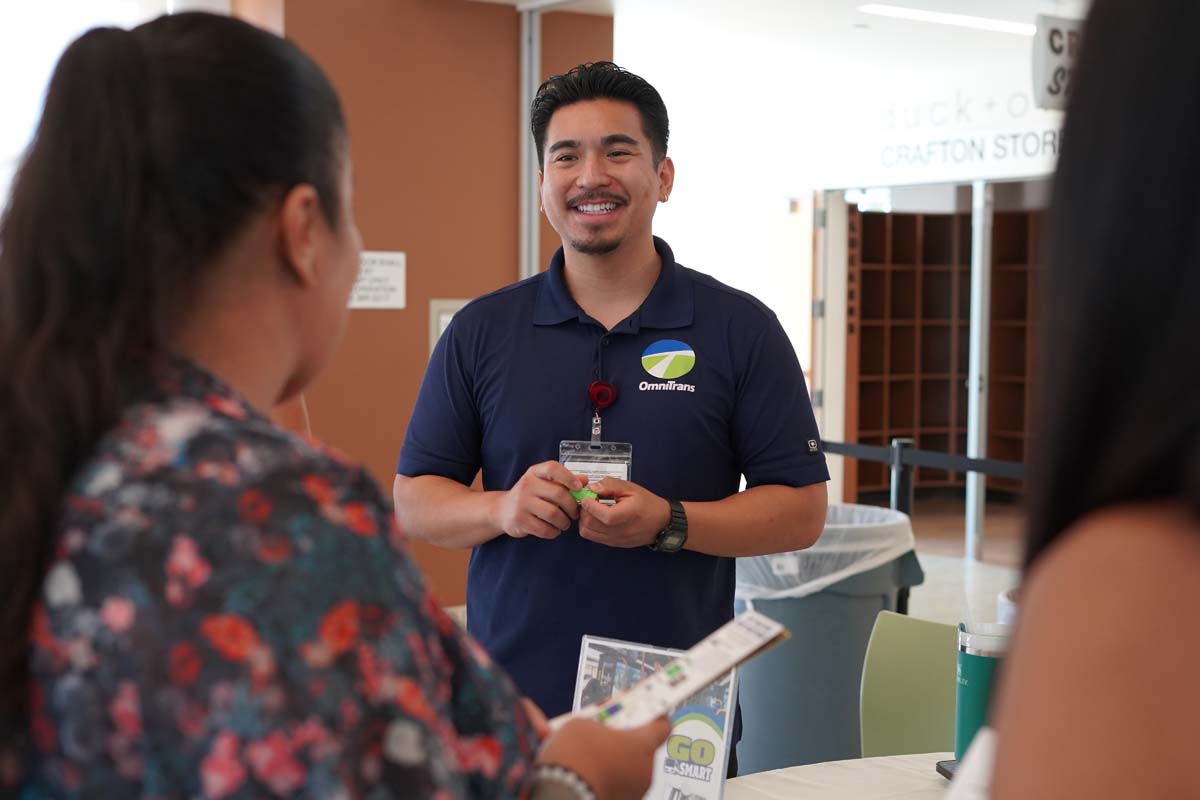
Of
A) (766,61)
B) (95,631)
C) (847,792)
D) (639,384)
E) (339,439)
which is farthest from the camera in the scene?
(766,61)

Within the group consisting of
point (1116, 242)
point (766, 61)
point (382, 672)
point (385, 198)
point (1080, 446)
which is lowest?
point (382, 672)

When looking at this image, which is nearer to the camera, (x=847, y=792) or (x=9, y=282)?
(x=9, y=282)

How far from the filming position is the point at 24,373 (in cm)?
85

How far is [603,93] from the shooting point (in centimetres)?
238

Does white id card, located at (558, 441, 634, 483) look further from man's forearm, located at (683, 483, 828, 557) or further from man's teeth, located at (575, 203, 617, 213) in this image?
man's teeth, located at (575, 203, 617, 213)

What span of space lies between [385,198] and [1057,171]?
503 cm

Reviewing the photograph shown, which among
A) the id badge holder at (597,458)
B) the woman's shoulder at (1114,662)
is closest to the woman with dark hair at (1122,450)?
the woman's shoulder at (1114,662)

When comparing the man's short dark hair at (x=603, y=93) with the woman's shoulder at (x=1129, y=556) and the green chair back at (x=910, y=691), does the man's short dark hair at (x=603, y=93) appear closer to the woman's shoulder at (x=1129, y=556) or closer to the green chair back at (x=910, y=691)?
the green chair back at (x=910, y=691)

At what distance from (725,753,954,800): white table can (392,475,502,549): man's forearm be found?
2.02 ft

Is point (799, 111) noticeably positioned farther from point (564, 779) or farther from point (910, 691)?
point (564, 779)

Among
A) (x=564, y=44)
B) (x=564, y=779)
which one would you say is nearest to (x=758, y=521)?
(x=564, y=779)

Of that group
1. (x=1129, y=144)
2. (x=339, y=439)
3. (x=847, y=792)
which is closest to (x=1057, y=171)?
(x=1129, y=144)

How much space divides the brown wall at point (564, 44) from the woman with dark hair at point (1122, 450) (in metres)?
5.23

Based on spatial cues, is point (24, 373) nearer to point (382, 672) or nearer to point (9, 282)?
point (9, 282)
